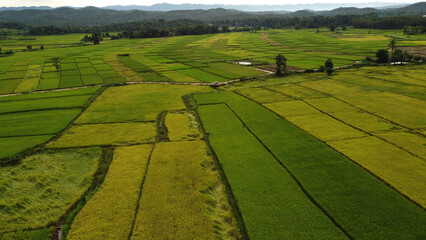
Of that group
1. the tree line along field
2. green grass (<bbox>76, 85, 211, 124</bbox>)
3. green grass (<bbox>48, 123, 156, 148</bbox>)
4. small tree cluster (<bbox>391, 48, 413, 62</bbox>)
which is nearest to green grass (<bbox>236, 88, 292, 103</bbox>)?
the tree line along field

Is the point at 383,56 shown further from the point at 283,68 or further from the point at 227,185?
the point at 227,185

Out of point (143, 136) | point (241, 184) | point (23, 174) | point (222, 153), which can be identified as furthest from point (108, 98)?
point (241, 184)

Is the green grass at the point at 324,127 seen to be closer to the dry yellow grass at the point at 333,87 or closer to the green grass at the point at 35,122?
the dry yellow grass at the point at 333,87

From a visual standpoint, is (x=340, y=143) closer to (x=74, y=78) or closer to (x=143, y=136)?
(x=143, y=136)

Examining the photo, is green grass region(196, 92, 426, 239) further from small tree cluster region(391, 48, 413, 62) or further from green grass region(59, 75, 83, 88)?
small tree cluster region(391, 48, 413, 62)

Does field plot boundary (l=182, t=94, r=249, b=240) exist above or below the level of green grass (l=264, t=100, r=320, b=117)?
below

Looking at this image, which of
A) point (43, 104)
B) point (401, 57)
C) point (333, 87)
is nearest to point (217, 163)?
point (43, 104)

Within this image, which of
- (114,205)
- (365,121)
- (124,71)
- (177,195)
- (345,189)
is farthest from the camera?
(124,71)
